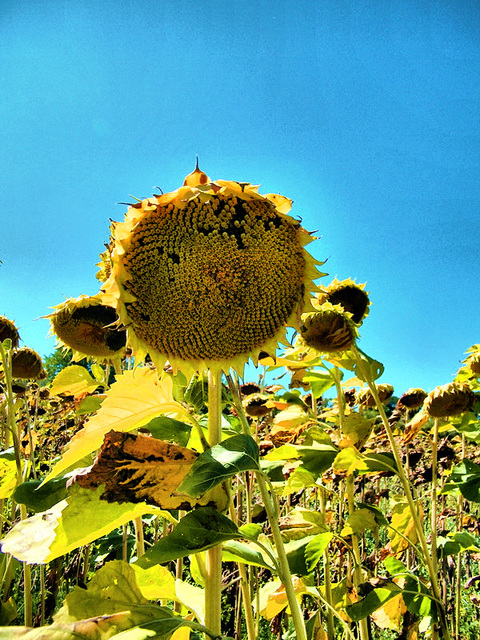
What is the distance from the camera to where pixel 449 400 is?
2715 mm

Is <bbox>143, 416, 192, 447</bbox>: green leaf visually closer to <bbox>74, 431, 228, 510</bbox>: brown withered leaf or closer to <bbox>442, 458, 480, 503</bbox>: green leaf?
<bbox>74, 431, 228, 510</bbox>: brown withered leaf

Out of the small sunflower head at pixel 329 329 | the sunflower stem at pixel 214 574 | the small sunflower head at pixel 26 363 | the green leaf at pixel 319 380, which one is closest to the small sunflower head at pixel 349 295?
the small sunflower head at pixel 329 329

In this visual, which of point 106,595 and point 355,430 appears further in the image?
Answer: point 355,430

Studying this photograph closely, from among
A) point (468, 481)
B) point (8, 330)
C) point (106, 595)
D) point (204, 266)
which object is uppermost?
point (8, 330)

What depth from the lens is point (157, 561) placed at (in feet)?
3.35

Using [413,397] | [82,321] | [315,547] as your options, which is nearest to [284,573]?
[315,547]

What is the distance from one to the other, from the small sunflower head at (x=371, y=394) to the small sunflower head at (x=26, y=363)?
6.95 ft

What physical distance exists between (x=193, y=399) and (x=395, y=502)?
5.30 feet

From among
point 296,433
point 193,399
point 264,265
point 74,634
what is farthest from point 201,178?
point 296,433

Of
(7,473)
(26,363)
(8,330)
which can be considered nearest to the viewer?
(7,473)

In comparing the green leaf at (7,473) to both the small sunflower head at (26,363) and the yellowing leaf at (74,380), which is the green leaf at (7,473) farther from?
the small sunflower head at (26,363)

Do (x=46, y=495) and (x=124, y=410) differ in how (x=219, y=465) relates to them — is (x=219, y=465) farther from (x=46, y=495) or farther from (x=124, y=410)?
(x=46, y=495)

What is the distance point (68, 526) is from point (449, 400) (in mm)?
2232

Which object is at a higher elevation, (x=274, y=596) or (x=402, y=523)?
(x=402, y=523)
